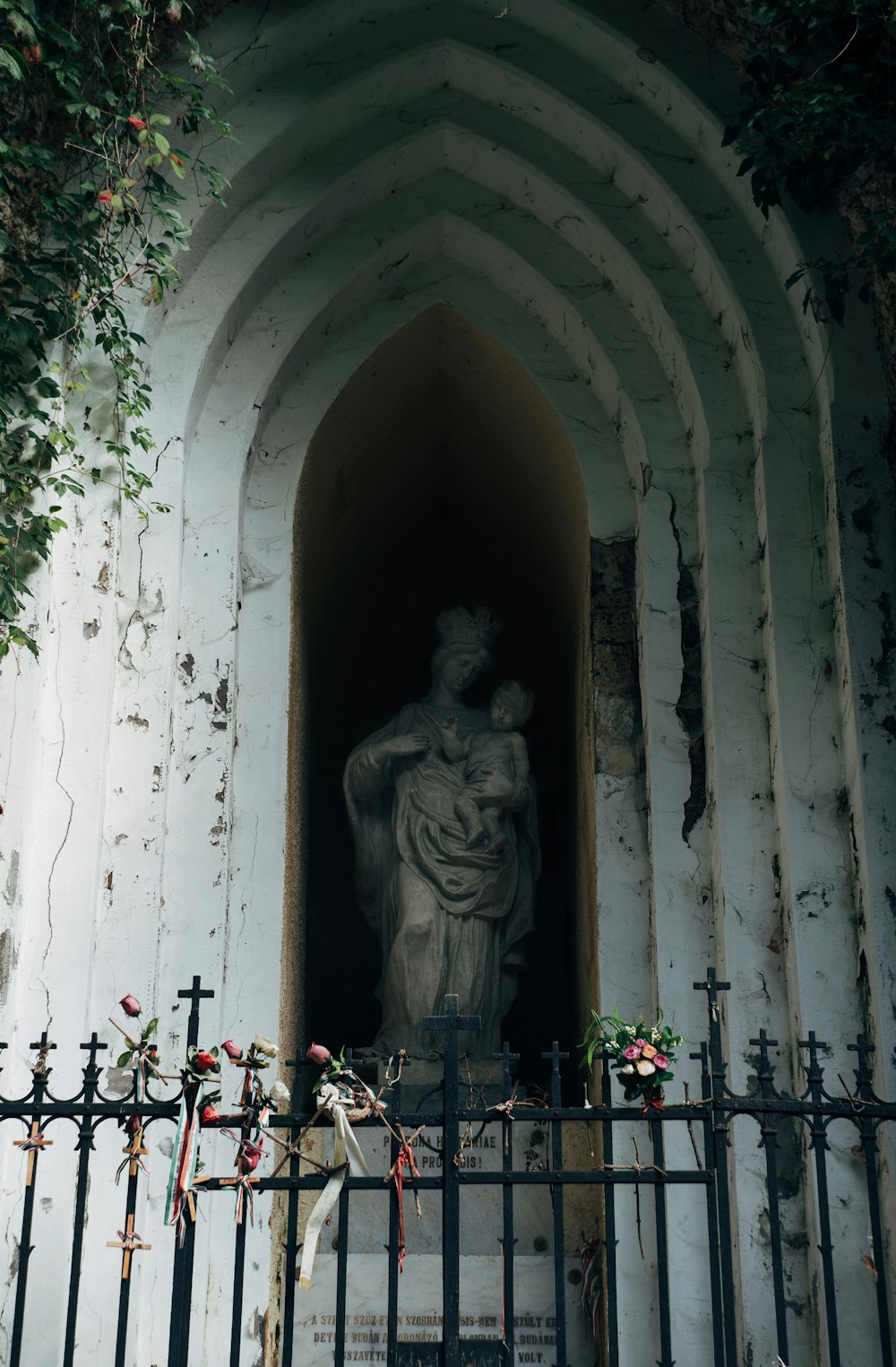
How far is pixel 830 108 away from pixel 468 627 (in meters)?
2.60

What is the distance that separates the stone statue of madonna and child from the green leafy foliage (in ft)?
7.09

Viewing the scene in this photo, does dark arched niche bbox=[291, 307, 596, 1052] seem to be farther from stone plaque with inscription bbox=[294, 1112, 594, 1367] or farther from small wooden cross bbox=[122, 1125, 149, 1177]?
small wooden cross bbox=[122, 1125, 149, 1177]

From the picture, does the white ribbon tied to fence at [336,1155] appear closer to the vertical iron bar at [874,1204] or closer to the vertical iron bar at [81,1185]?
the vertical iron bar at [81,1185]

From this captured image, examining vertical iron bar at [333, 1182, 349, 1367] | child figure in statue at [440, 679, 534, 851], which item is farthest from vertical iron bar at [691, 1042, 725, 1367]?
child figure in statue at [440, 679, 534, 851]

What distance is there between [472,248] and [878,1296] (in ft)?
14.1

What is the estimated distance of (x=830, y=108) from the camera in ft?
14.4

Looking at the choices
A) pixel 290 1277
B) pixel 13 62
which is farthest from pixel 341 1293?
pixel 13 62

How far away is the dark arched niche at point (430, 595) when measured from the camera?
19.7 feet

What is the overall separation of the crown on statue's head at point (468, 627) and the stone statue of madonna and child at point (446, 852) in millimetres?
89

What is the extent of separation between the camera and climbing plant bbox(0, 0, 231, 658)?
4.54 meters

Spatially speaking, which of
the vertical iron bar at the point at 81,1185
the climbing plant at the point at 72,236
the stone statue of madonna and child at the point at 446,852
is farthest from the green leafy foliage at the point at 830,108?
→ the vertical iron bar at the point at 81,1185

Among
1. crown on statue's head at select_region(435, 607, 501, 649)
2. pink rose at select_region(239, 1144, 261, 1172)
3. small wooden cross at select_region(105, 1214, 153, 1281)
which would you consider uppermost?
crown on statue's head at select_region(435, 607, 501, 649)

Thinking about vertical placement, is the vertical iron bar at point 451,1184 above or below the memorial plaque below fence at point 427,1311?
above

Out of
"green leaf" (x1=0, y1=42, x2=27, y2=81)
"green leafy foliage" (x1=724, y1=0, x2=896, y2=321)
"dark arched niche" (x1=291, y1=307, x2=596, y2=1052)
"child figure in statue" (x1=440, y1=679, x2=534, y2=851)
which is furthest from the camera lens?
"dark arched niche" (x1=291, y1=307, x2=596, y2=1052)
